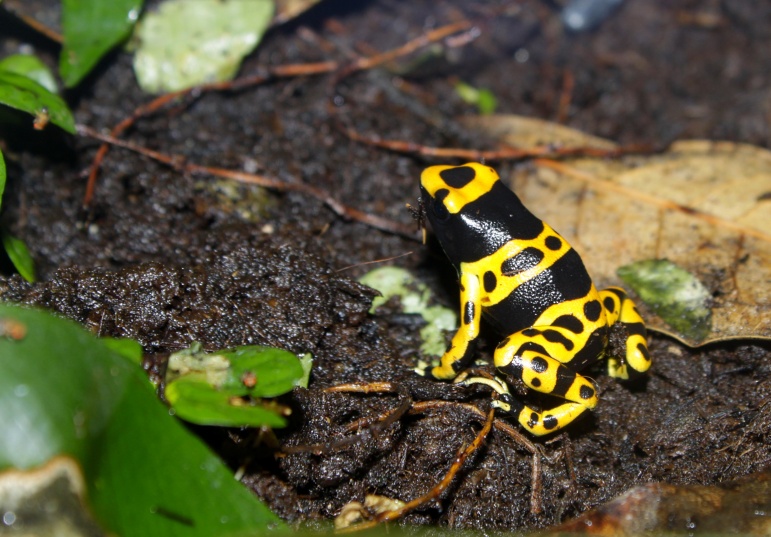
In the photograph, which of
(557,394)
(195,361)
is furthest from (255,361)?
(557,394)

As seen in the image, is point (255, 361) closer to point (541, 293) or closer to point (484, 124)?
point (541, 293)

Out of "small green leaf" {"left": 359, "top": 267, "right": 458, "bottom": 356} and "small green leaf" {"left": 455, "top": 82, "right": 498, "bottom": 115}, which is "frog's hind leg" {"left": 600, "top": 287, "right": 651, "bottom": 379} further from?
"small green leaf" {"left": 455, "top": 82, "right": 498, "bottom": 115}

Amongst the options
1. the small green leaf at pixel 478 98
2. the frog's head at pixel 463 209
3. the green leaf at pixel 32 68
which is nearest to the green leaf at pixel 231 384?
the frog's head at pixel 463 209

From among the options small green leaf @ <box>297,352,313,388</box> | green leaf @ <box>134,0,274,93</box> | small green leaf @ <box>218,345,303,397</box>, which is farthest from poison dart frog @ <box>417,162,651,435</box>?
green leaf @ <box>134,0,274,93</box>

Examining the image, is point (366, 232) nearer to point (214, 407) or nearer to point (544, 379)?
point (544, 379)

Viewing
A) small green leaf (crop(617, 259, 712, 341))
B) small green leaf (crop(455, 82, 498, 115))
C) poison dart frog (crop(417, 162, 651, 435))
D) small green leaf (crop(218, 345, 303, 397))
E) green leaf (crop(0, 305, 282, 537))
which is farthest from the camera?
small green leaf (crop(455, 82, 498, 115))
